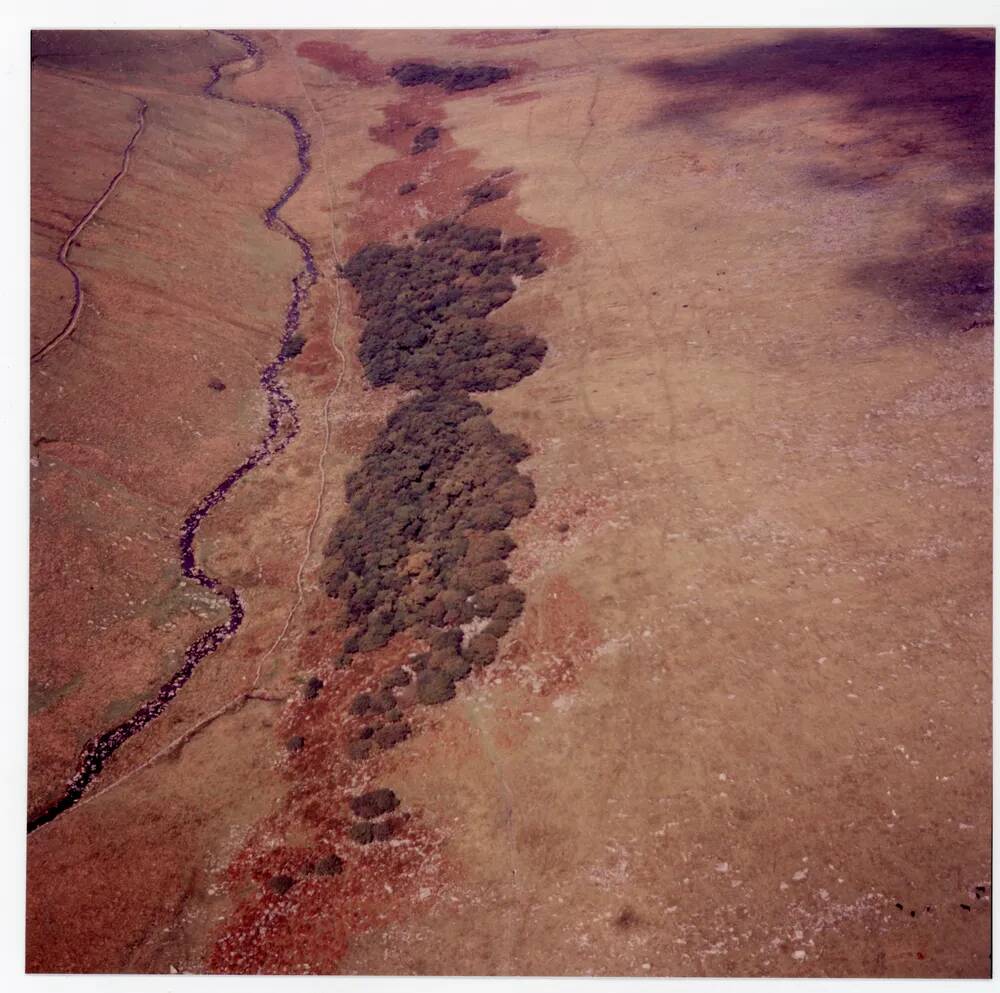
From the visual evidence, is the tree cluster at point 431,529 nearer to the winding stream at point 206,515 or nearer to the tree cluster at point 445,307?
the tree cluster at point 445,307

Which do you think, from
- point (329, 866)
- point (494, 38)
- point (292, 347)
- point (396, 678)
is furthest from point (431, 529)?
point (494, 38)

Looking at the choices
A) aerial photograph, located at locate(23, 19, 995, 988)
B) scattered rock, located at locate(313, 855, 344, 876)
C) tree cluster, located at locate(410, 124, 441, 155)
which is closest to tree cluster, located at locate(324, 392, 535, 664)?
aerial photograph, located at locate(23, 19, 995, 988)

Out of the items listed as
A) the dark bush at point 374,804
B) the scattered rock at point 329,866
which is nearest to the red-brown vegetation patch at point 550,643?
the dark bush at point 374,804

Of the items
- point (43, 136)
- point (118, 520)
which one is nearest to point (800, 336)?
point (118, 520)

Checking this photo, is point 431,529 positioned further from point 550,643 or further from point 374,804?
point 374,804

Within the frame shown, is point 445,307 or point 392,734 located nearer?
point 392,734

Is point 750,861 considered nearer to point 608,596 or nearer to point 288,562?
point 608,596

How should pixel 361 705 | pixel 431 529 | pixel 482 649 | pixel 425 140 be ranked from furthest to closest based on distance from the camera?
pixel 425 140 → pixel 431 529 → pixel 482 649 → pixel 361 705
